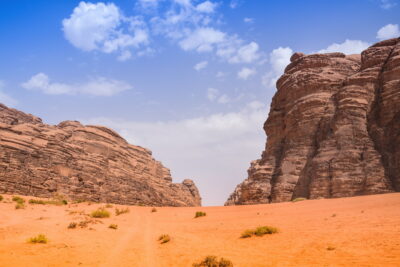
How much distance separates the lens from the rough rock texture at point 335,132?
27.5 meters

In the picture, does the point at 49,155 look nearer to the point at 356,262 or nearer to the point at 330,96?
the point at 330,96

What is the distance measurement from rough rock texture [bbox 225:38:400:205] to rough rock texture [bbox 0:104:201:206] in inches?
1047

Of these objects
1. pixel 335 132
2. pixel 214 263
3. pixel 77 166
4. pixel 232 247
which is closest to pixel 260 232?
pixel 232 247

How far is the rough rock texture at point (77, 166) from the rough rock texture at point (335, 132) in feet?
87.2

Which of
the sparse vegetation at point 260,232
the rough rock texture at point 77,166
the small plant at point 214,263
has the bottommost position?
the small plant at point 214,263

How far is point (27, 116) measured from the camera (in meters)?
86.6

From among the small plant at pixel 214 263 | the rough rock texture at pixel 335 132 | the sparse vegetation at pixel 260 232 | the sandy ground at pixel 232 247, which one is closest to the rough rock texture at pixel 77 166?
the rough rock texture at pixel 335 132

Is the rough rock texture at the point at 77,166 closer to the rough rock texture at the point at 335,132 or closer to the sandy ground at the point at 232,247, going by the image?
the rough rock texture at the point at 335,132

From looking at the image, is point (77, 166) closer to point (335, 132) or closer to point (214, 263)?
point (335, 132)

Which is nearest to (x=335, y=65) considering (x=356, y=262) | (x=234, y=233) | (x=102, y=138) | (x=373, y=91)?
(x=373, y=91)

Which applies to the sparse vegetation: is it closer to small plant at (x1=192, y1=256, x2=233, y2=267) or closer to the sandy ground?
the sandy ground

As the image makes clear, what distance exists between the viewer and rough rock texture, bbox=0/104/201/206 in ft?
137

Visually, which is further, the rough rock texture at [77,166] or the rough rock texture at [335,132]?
the rough rock texture at [77,166]

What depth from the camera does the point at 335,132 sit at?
30.4 m
